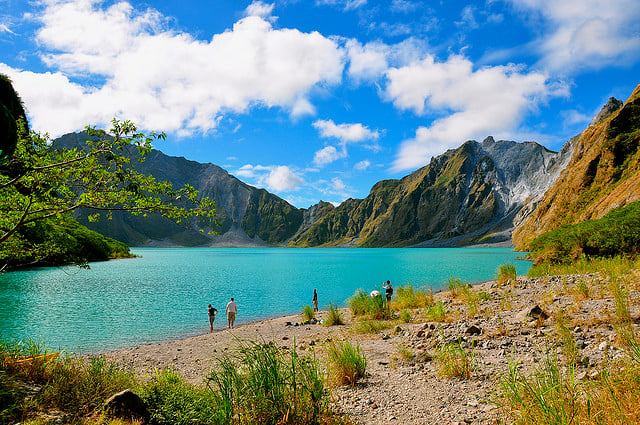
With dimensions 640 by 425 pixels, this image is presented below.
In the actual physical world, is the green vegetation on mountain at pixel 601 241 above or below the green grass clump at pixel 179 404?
above

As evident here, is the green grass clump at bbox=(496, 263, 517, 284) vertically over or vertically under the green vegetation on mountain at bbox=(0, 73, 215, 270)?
under

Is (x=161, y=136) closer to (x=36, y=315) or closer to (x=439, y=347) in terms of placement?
(x=439, y=347)

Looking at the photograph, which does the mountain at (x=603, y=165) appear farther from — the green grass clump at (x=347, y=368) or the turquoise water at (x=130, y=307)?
the green grass clump at (x=347, y=368)

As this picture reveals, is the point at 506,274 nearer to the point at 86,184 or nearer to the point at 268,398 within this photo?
the point at 268,398

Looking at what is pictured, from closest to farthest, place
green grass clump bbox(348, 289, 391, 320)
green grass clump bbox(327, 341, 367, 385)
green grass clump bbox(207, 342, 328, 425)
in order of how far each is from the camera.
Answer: green grass clump bbox(207, 342, 328, 425) < green grass clump bbox(327, 341, 367, 385) < green grass clump bbox(348, 289, 391, 320)

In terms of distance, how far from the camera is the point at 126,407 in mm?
5445

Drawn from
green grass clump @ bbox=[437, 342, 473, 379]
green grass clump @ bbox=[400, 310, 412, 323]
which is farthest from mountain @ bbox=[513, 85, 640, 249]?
green grass clump @ bbox=[437, 342, 473, 379]

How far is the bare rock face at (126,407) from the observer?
17.6 feet

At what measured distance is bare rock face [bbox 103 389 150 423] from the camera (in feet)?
17.6

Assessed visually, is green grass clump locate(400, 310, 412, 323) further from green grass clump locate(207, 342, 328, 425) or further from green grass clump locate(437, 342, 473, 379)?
green grass clump locate(207, 342, 328, 425)

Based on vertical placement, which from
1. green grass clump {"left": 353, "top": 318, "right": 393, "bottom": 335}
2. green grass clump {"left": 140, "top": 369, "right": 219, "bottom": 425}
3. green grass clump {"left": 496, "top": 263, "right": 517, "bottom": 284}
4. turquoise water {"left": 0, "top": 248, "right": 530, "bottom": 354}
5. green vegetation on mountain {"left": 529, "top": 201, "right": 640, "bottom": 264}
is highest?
green vegetation on mountain {"left": 529, "top": 201, "right": 640, "bottom": 264}

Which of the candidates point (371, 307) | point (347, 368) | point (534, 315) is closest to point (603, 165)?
point (371, 307)

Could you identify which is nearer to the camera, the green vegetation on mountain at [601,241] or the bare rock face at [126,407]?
the bare rock face at [126,407]

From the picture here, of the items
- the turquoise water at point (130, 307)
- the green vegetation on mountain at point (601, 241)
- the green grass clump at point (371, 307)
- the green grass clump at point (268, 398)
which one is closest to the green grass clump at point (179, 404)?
the green grass clump at point (268, 398)
